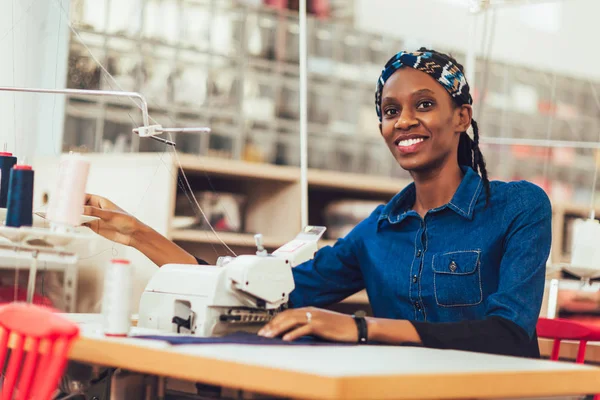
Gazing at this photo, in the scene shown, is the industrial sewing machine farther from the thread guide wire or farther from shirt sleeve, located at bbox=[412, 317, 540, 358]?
the thread guide wire

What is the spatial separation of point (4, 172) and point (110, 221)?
0.91 feet

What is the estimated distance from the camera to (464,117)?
1.98m

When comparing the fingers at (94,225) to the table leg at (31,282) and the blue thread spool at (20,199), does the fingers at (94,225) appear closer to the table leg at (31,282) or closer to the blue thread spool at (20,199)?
the table leg at (31,282)

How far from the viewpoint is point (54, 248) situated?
63.0 inches

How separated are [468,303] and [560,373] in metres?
0.55

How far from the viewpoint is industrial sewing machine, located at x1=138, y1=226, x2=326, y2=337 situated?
1566mm

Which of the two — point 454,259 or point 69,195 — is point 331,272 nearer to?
point 454,259

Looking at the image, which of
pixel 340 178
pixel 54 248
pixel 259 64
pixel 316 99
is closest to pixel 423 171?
pixel 54 248

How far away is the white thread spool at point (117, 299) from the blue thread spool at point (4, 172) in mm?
483

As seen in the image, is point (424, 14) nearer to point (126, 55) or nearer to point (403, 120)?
point (126, 55)

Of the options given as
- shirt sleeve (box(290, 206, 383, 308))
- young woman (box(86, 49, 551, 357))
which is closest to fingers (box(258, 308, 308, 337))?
young woman (box(86, 49, 551, 357))

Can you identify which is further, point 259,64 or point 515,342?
point 259,64

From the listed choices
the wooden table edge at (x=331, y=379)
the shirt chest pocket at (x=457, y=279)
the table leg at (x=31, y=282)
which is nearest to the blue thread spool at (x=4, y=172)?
the table leg at (x=31, y=282)

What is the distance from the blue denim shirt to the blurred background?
532 mm
